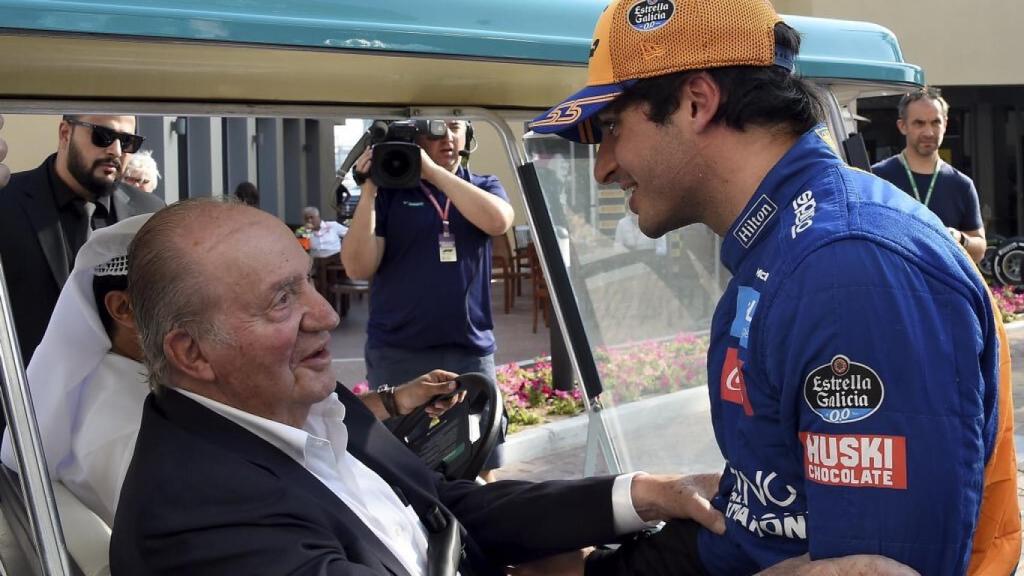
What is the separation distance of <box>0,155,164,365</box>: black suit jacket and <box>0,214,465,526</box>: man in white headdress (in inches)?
40.3

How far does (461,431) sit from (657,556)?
0.81 meters

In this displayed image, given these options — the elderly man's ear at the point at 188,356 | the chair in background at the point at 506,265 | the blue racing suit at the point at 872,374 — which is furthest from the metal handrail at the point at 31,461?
the chair in background at the point at 506,265

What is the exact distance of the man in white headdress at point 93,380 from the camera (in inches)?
82.7

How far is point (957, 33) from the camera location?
15766mm

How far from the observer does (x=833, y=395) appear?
1.37 metres

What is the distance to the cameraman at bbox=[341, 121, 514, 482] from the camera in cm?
408

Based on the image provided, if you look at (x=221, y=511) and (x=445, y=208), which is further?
(x=445, y=208)

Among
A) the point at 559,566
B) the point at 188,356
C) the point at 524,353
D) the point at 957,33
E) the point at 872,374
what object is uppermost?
the point at 957,33

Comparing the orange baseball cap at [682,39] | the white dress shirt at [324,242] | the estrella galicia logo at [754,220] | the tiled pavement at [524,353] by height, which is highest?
the orange baseball cap at [682,39]

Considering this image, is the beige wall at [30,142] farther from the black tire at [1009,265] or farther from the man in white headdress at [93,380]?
the black tire at [1009,265]

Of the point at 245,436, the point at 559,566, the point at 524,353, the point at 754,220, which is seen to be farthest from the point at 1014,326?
the point at 245,436

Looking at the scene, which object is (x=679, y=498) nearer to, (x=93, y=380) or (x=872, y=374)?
(x=872, y=374)

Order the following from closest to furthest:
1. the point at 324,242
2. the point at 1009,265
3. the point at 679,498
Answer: the point at 679,498
the point at 324,242
the point at 1009,265

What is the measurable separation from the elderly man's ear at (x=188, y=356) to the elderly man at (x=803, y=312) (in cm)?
71
